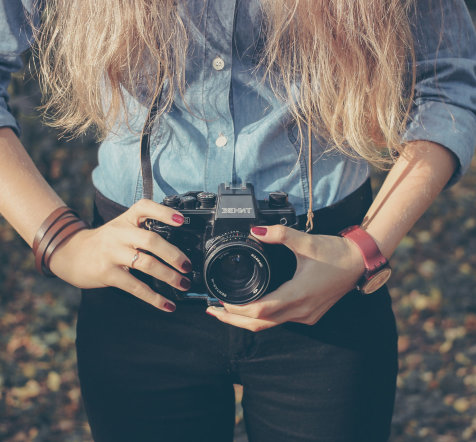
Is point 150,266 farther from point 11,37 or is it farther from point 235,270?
point 11,37

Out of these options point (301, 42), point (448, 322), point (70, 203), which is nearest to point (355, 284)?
point (301, 42)

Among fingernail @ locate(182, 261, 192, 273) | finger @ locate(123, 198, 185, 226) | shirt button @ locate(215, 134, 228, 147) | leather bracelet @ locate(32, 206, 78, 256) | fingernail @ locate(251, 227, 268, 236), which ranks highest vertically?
shirt button @ locate(215, 134, 228, 147)

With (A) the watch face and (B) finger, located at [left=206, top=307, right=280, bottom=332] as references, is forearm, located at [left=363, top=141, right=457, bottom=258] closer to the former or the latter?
(A) the watch face

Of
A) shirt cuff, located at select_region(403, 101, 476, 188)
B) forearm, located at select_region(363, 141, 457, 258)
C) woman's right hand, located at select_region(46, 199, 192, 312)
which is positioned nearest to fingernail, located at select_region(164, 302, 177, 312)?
woman's right hand, located at select_region(46, 199, 192, 312)

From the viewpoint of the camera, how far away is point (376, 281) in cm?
85

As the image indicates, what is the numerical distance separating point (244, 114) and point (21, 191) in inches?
14.9

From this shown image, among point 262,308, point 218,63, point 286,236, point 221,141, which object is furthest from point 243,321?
point 218,63

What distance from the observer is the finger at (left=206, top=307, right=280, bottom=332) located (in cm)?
82

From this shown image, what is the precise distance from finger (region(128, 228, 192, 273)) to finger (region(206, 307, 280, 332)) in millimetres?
90

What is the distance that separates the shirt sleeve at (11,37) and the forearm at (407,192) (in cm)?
61

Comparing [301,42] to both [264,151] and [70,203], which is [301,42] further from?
[70,203]

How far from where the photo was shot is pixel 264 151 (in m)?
0.88

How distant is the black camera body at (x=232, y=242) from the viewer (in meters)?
0.84

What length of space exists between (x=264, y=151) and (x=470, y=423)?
1.82 metres
